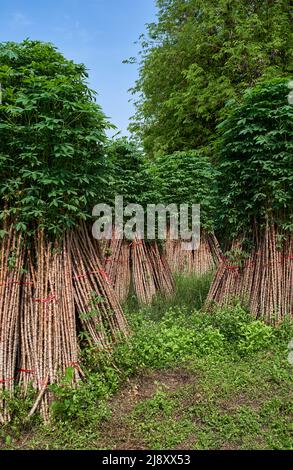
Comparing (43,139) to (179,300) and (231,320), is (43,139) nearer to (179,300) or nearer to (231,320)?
(231,320)

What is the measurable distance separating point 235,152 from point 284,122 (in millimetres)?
670

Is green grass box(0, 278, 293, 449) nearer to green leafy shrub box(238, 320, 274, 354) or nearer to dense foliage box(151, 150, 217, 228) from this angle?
green leafy shrub box(238, 320, 274, 354)

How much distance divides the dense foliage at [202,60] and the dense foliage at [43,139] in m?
7.22

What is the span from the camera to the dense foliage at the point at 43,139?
314 cm

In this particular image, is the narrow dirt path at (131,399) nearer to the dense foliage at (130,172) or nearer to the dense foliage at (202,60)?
the dense foliage at (130,172)

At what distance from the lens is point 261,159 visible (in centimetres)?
482

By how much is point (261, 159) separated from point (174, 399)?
9.77ft

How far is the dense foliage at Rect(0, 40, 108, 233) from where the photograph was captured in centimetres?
314

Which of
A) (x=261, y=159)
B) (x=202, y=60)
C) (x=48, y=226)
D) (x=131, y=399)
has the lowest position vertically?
(x=131, y=399)

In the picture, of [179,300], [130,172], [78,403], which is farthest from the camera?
[130,172]

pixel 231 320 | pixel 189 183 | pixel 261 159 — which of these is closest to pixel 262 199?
pixel 261 159

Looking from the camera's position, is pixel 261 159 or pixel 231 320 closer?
pixel 231 320

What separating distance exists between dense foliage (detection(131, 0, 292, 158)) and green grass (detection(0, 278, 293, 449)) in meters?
7.38

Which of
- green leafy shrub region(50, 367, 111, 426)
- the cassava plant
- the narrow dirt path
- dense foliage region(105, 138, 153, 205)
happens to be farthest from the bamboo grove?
dense foliage region(105, 138, 153, 205)
